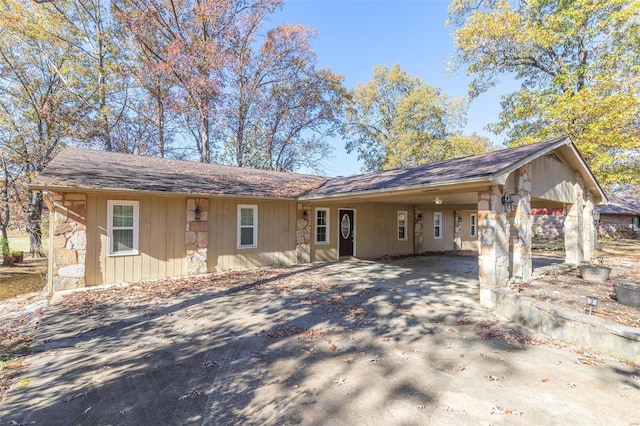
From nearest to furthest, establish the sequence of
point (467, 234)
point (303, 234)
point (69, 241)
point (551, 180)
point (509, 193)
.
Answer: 1. point (509, 193)
2. point (69, 241)
3. point (551, 180)
4. point (303, 234)
5. point (467, 234)

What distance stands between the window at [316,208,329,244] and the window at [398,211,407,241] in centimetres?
393

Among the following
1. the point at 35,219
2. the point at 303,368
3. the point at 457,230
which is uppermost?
the point at 35,219

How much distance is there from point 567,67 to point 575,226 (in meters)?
9.41

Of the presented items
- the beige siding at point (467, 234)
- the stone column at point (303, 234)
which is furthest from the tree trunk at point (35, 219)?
the beige siding at point (467, 234)

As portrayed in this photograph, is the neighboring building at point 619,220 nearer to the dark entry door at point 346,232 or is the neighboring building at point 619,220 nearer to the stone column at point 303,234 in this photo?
the dark entry door at point 346,232

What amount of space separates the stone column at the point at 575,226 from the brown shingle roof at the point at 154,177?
8202 millimetres

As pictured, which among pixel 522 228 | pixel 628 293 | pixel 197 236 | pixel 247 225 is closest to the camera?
pixel 628 293

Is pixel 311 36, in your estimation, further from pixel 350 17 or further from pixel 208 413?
pixel 208 413

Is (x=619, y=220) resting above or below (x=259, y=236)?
above

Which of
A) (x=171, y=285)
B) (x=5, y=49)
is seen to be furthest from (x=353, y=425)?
(x=5, y=49)

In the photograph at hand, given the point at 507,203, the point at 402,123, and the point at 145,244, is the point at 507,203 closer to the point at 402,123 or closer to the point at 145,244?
the point at 145,244

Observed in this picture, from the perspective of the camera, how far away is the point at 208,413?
2627 mm

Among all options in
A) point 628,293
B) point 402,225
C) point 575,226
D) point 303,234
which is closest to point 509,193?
point 628,293

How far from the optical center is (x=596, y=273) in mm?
6922
